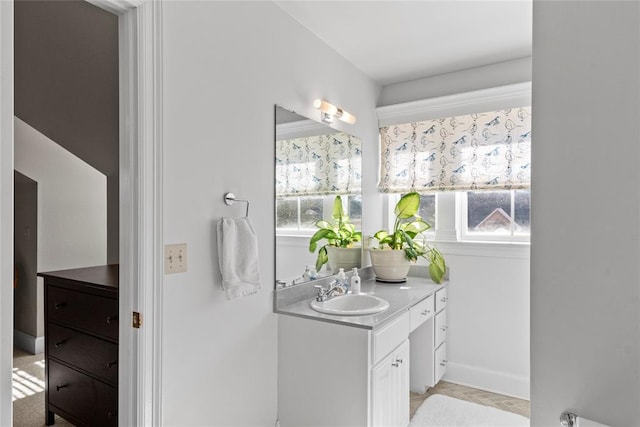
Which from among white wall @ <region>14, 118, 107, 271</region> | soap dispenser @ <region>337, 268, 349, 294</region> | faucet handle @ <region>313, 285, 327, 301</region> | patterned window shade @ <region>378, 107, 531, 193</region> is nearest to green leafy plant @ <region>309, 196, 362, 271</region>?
soap dispenser @ <region>337, 268, 349, 294</region>

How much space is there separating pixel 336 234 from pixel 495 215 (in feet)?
4.23

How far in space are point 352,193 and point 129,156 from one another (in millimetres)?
1783

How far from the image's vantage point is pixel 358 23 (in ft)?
7.62

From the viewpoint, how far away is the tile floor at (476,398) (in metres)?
2.64

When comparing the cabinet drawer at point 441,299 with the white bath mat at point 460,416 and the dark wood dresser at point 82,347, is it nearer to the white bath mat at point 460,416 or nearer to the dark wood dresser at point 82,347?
the white bath mat at point 460,416

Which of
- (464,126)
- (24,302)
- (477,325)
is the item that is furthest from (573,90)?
(24,302)

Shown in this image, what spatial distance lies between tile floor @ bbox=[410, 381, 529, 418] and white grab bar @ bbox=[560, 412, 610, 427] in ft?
7.28

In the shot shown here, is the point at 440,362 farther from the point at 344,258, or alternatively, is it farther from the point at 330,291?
the point at 330,291

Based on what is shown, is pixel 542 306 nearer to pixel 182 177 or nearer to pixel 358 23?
pixel 182 177

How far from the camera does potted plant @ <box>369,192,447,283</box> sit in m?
2.94

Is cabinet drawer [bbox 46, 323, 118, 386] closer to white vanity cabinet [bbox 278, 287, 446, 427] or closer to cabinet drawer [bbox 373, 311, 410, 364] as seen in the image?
white vanity cabinet [bbox 278, 287, 446, 427]

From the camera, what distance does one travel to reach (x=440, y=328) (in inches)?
115

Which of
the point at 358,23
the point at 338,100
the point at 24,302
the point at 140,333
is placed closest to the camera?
the point at 140,333

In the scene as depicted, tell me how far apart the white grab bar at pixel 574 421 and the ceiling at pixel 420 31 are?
210 centimetres
